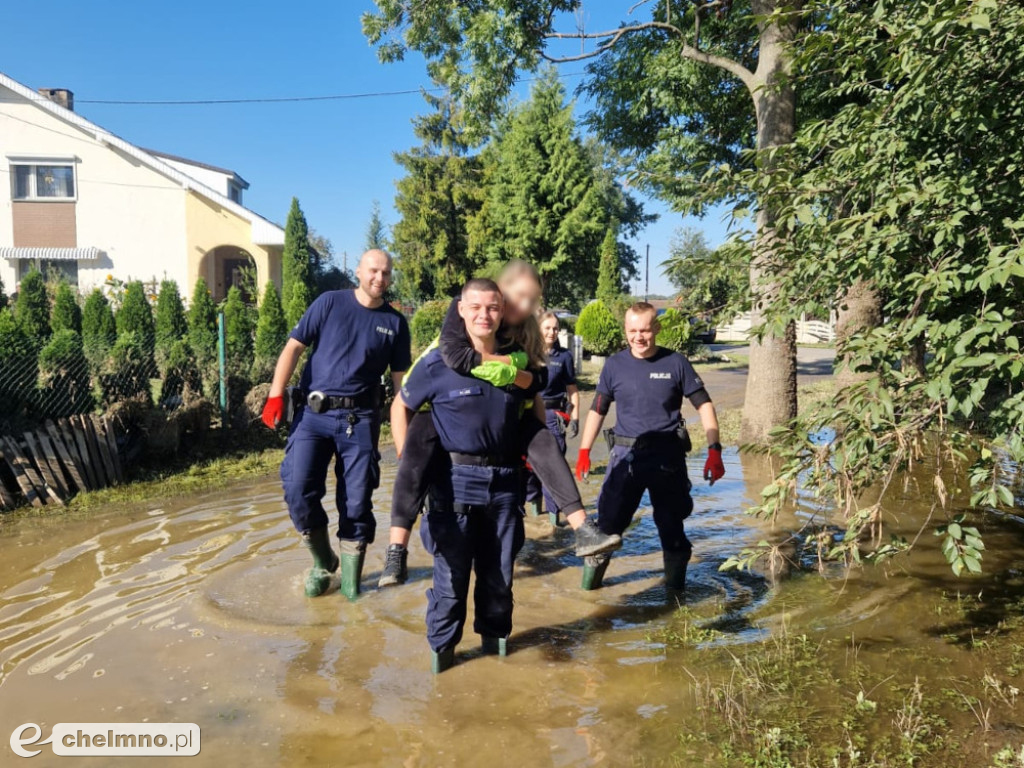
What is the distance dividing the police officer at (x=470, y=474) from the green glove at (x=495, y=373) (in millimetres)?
43

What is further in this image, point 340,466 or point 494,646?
point 340,466

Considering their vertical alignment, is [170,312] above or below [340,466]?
above

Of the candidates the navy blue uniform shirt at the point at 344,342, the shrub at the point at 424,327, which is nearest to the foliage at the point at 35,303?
the shrub at the point at 424,327

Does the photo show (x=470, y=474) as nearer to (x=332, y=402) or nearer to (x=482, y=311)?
(x=482, y=311)

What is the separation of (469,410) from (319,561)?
6.60ft

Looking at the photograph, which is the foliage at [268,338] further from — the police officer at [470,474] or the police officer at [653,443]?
the police officer at [470,474]

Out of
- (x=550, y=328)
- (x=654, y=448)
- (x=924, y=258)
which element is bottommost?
(x=654, y=448)

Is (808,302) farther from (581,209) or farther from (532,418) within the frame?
(581,209)

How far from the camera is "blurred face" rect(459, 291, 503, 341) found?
3637 millimetres

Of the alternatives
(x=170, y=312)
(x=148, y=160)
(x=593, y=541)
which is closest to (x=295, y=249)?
(x=148, y=160)

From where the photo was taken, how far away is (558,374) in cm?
704

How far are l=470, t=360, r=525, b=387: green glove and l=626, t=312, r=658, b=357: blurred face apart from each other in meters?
1.47

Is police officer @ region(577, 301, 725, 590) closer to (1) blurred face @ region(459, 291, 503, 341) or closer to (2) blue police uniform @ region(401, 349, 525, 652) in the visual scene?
(2) blue police uniform @ region(401, 349, 525, 652)

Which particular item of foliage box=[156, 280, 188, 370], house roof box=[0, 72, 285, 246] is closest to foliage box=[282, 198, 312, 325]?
house roof box=[0, 72, 285, 246]
